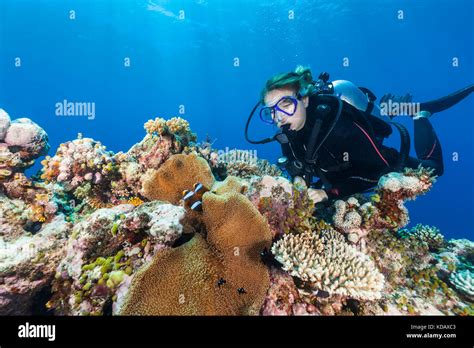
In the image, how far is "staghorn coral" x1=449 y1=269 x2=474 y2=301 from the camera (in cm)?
450

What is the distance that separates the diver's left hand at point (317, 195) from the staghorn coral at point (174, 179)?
2.06 metres

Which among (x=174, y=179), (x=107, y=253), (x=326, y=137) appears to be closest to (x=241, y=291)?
(x=107, y=253)

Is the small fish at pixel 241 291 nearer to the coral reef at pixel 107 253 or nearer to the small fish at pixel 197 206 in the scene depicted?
the coral reef at pixel 107 253

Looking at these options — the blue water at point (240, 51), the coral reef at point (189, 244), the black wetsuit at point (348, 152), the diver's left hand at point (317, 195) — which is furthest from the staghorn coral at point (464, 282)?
the blue water at point (240, 51)

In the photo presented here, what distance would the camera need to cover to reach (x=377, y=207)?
16.6 ft

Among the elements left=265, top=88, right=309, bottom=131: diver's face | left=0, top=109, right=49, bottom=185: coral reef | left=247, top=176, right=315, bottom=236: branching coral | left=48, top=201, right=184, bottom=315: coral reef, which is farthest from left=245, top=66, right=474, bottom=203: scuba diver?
left=0, top=109, right=49, bottom=185: coral reef

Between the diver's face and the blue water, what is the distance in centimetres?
3630

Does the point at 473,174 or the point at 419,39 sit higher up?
the point at 419,39

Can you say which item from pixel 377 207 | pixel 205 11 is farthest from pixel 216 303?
pixel 205 11

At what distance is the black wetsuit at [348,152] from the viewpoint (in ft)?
16.0

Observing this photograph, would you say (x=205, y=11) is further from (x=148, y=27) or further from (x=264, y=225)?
(x=264, y=225)

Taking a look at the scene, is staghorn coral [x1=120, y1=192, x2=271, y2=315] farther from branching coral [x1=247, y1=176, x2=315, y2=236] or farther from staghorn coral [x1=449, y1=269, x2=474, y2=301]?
staghorn coral [x1=449, y1=269, x2=474, y2=301]

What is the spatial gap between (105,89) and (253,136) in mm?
54717
